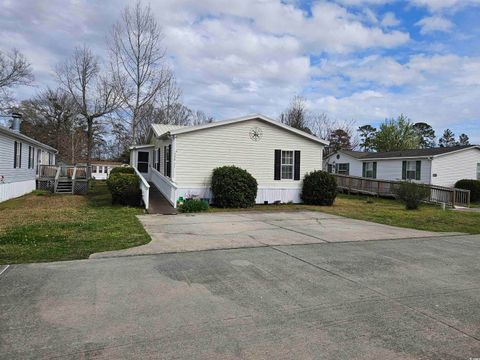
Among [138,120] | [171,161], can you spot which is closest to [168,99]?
[138,120]

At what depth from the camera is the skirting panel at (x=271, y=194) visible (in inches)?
637

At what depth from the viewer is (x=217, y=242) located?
8258 mm

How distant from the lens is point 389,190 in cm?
2417

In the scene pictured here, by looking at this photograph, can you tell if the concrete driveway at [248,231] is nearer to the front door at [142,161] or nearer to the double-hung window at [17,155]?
the double-hung window at [17,155]

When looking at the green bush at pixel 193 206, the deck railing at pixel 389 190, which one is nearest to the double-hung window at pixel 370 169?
the deck railing at pixel 389 190

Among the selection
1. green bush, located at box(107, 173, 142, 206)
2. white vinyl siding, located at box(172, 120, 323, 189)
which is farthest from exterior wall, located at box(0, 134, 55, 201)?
white vinyl siding, located at box(172, 120, 323, 189)

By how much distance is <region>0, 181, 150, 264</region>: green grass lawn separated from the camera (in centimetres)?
691

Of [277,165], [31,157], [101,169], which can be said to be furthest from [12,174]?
[101,169]

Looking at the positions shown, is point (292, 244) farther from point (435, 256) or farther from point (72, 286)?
point (72, 286)

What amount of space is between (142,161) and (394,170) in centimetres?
1833

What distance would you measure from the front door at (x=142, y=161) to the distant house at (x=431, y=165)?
17.2 meters

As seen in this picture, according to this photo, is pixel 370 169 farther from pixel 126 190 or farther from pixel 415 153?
pixel 126 190

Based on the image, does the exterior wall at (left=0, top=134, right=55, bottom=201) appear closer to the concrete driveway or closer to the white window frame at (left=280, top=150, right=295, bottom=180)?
the concrete driveway

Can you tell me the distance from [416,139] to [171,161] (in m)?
37.6
